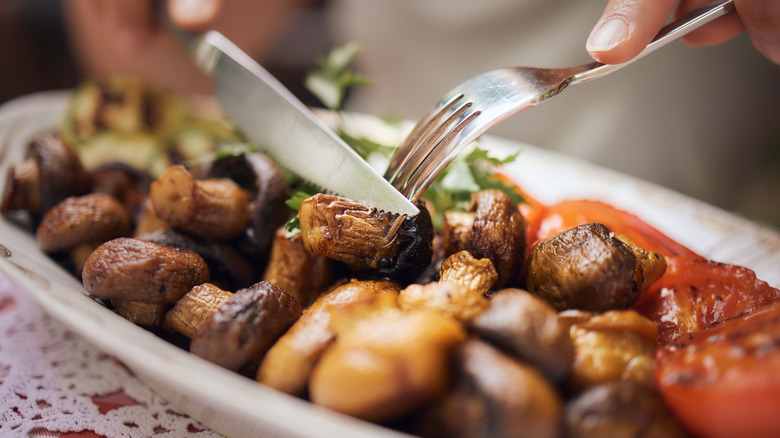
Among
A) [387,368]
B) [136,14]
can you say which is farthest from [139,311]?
[136,14]

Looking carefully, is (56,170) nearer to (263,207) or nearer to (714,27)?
(263,207)

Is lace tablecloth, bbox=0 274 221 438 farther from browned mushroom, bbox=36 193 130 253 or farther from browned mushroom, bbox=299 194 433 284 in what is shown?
browned mushroom, bbox=299 194 433 284

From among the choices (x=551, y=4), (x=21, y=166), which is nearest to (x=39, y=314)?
(x=21, y=166)

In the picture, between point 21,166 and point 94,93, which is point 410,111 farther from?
point 21,166

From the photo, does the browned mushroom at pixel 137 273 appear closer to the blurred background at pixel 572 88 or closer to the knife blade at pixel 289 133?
the knife blade at pixel 289 133

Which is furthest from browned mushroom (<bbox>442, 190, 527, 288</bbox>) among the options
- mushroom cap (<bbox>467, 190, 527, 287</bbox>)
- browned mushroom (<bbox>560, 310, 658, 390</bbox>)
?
browned mushroom (<bbox>560, 310, 658, 390</bbox>)
